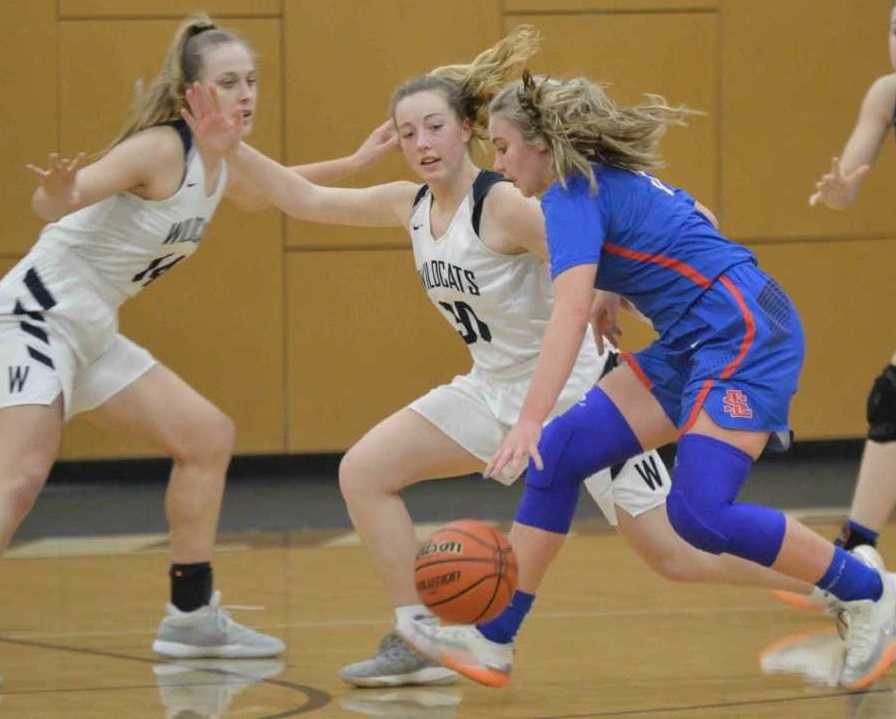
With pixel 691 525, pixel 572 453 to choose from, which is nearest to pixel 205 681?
pixel 572 453

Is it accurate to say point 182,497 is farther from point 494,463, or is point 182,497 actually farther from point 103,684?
point 494,463

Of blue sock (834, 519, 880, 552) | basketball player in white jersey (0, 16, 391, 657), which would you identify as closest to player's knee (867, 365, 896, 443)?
blue sock (834, 519, 880, 552)

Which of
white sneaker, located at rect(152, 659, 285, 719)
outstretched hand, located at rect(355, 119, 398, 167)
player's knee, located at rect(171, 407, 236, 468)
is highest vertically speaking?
outstretched hand, located at rect(355, 119, 398, 167)

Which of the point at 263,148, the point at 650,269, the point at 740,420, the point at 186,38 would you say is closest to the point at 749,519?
the point at 740,420

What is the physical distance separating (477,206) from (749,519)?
1.09 m

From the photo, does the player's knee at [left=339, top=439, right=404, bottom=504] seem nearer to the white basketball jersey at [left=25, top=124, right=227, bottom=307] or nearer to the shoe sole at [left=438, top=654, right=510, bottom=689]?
the shoe sole at [left=438, top=654, right=510, bottom=689]

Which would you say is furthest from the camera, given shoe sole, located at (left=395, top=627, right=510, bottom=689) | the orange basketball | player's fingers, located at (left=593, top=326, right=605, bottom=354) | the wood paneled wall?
the wood paneled wall

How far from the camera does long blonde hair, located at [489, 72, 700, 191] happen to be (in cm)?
458

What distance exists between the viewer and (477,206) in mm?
4977

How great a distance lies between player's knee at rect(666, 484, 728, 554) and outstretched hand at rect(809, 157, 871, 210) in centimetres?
132

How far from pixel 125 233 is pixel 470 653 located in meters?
1.54

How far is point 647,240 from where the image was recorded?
4598 mm

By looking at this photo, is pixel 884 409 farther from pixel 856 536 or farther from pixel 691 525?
pixel 691 525

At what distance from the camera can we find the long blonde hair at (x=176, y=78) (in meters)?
5.29
